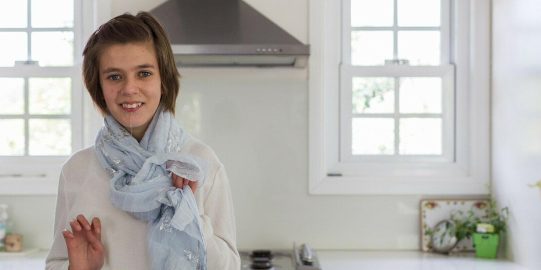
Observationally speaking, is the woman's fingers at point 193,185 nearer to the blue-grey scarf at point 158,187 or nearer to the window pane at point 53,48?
the blue-grey scarf at point 158,187

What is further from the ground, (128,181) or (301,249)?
(128,181)

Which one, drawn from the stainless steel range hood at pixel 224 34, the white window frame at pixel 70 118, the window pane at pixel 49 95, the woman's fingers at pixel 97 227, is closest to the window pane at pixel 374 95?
the stainless steel range hood at pixel 224 34

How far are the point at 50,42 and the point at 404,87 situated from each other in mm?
1647

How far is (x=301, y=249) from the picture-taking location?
298cm

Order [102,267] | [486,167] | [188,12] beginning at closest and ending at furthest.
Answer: [102,267] → [188,12] → [486,167]

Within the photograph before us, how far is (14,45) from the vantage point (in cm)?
344

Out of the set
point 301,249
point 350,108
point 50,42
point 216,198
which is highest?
point 50,42

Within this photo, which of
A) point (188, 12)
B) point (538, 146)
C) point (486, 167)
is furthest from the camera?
point (486, 167)

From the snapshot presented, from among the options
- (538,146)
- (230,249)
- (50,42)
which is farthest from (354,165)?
(230,249)

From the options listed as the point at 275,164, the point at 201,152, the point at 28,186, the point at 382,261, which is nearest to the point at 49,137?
the point at 28,186

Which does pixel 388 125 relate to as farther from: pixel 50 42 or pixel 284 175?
pixel 50 42

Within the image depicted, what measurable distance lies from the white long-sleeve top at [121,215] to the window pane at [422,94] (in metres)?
1.89

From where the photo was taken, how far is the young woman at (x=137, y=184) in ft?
5.11

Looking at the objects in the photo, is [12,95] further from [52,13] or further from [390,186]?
[390,186]
